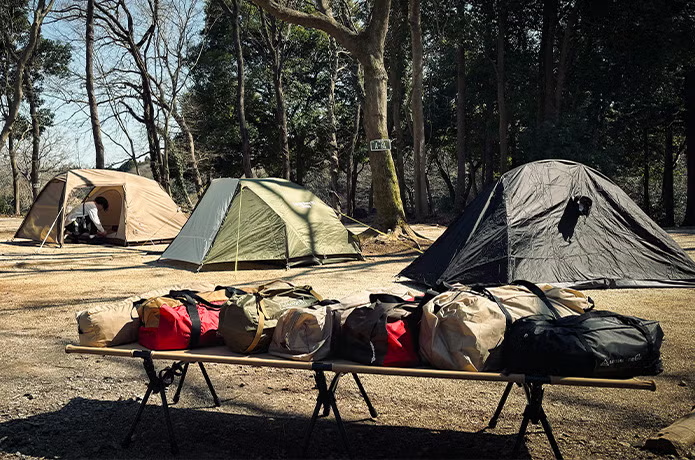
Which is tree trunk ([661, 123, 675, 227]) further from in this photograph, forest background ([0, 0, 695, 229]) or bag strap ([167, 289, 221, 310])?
bag strap ([167, 289, 221, 310])

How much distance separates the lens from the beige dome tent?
15391 millimetres

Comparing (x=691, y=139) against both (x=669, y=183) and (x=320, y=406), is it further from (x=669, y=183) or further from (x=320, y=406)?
(x=320, y=406)

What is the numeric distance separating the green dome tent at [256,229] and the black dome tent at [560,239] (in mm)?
3313

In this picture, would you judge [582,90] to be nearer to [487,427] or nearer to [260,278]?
[260,278]

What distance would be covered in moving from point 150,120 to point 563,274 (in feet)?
77.9

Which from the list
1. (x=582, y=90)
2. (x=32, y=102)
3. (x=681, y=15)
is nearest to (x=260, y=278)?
(x=681, y=15)

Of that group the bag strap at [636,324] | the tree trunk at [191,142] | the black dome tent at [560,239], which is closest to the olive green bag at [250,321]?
the bag strap at [636,324]

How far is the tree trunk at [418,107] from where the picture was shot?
19188 millimetres

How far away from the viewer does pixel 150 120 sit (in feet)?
90.5

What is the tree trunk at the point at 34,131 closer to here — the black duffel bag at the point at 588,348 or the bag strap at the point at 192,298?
the bag strap at the point at 192,298

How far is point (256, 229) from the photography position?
10.9 metres

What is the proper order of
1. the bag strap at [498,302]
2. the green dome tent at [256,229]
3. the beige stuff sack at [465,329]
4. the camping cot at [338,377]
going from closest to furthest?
the camping cot at [338,377] < the beige stuff sack at [465,329] < the bag strap at [498,302] < the green dome tent at [256,229]

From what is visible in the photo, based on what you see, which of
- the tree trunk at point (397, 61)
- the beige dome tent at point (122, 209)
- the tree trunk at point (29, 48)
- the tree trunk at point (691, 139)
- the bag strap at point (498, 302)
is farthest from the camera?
the tree trunk at point (397, 61)

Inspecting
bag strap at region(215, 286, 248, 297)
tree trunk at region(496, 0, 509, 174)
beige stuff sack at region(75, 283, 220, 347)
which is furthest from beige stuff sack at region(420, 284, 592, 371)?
tree trunk at region(496, 0, 509, 174)
